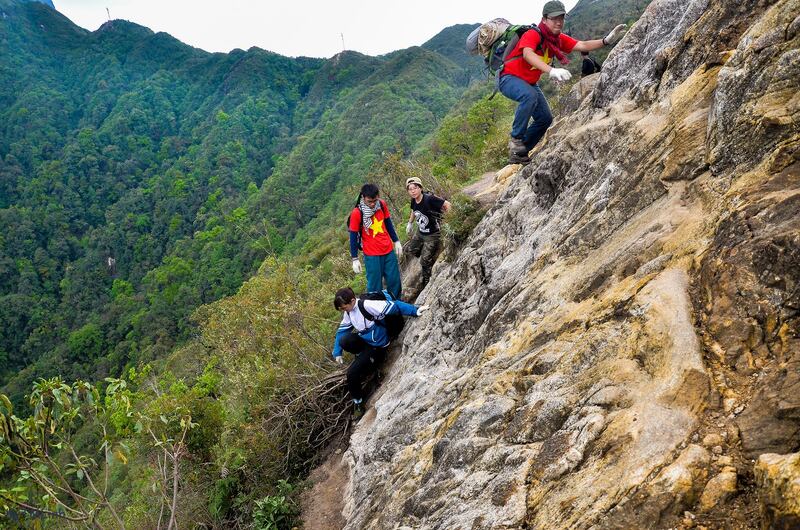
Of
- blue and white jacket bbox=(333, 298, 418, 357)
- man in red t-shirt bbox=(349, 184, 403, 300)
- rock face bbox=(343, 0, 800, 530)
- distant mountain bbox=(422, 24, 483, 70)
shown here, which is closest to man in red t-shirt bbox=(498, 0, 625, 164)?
rock face bbox=(343, 0, 800, 530)

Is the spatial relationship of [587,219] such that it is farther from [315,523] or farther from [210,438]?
[210,438]

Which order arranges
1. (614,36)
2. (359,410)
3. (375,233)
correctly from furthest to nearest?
(359,410) < (375,233) < (614,36)

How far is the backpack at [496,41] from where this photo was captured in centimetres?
670

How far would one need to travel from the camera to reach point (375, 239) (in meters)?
7.99

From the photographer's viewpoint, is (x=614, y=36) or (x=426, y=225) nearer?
(x=614, y=36)

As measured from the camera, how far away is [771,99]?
338cm

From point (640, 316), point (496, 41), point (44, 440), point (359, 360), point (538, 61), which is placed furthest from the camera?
point (359, 360)

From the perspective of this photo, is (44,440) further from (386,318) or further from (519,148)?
(519,148)

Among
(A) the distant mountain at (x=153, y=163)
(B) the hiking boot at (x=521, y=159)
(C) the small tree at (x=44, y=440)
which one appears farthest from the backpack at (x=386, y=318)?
(A) the distant mountain at (x=153, y=163)

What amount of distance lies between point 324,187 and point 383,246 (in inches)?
3098

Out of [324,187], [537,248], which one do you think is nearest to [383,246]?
[537,248]

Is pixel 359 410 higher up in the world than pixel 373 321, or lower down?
lower down

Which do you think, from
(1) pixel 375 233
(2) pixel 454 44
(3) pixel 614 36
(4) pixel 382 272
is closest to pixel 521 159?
(3) pixel 614 36

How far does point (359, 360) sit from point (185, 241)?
95.4 metres
